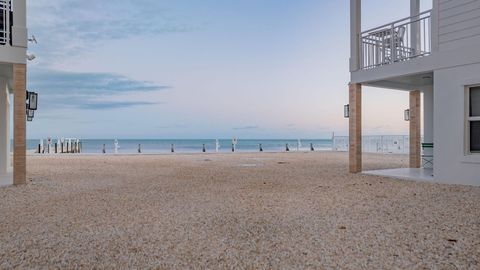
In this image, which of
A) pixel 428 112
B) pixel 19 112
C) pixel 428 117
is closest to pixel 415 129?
pixel 428 117

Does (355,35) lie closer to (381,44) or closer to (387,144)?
(381,44)

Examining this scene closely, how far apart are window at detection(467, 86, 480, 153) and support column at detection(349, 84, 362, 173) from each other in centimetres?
252

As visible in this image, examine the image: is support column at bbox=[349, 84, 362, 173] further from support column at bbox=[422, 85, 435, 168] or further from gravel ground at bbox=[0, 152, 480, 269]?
support column at bbox=[422, 85, 435, 168]

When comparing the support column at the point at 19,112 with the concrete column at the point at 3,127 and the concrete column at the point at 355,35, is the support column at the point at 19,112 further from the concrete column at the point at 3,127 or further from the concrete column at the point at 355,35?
the concrete column at the point at 355,35

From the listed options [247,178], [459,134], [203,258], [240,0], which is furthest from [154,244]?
[240,0]

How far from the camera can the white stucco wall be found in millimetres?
6734

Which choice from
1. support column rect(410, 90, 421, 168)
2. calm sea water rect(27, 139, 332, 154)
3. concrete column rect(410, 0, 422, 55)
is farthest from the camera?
calm sea water rect(27, 139, 332, 154)

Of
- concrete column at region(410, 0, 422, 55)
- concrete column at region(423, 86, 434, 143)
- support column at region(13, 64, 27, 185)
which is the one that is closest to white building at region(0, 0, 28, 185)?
support column at region(13, 64, 27, 185)

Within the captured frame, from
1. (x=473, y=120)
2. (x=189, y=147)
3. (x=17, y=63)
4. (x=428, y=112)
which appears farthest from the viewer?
(x=189, y=147)

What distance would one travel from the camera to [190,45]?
20016mm

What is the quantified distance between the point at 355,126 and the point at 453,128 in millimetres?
2324

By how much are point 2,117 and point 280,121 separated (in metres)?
24.5

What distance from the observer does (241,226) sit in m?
3.95

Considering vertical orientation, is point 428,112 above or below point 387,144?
above
